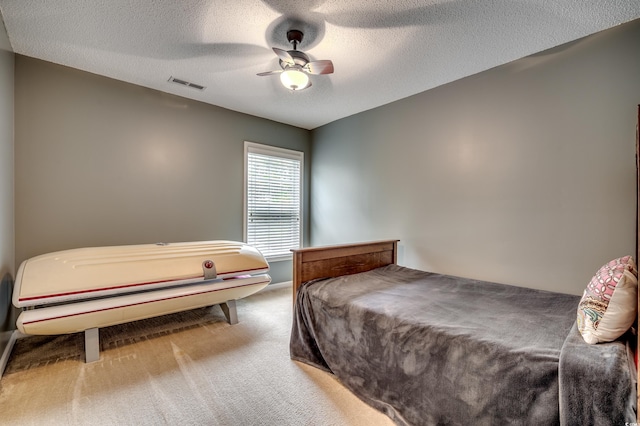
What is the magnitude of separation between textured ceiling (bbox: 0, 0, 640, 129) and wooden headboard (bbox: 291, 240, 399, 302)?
1.74 m

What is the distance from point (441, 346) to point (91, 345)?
8.47 ft

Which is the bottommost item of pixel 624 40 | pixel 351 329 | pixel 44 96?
pixel 351 329

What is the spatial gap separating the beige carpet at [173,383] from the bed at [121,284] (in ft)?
0.94

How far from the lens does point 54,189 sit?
2.75 metres

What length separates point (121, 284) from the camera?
2.30 m

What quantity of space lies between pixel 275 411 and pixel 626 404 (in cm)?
162

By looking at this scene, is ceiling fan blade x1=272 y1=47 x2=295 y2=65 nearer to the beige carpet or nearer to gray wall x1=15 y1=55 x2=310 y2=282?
gray wall x1=15 y1=55 x2=310 y2=282

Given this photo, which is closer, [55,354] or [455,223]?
[55,354]

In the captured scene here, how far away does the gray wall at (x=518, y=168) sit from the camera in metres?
2.15

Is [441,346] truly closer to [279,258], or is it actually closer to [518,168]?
[518,168]

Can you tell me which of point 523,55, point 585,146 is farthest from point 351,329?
point 523,55

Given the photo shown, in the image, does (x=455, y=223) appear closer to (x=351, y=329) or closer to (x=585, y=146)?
(x=585, y=146)

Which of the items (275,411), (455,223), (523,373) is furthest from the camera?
(455,223)

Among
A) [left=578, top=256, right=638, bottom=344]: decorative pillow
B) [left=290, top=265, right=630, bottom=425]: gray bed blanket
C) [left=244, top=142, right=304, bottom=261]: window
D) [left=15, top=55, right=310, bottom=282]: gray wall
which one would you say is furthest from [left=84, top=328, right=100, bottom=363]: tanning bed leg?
[left=578, top=256, right=638, bottom=344]: decorative pillow
